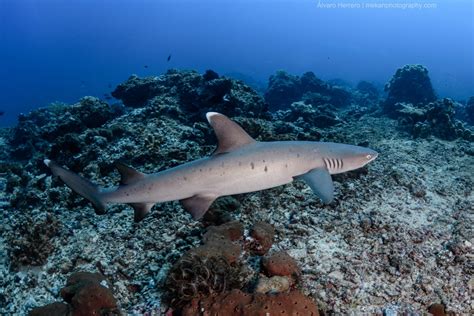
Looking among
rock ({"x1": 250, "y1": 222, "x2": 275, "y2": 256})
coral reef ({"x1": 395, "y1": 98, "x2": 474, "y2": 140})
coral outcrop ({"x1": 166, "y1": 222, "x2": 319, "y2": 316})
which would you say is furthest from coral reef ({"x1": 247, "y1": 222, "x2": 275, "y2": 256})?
coral reef ({"x1": 395, "y1": 98, "x2": 474, "y2": 140})

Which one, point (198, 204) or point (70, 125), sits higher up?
point (70, 125)

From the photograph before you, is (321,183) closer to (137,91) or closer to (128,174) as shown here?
(128,174)

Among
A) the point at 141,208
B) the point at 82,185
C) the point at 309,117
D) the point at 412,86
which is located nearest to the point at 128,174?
the point at 141,208

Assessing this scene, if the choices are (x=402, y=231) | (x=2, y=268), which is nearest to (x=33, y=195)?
(x=2, y=268)

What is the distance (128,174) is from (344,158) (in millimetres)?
2899

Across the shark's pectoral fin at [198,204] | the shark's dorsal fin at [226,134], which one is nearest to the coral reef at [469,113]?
the shark's dorsal fin at [226,134]

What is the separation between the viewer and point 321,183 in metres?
4.20

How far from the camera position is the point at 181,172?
4.05 metres

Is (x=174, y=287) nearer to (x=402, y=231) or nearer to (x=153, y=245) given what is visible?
(x=153, y=245)

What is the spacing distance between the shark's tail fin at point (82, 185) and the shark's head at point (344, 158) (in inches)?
120

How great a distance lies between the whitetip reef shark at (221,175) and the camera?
13.3 feet

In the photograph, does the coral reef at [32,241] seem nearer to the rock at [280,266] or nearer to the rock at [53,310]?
the rock at [53,310]

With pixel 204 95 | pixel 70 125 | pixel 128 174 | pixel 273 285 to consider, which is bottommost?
pixel 273 285

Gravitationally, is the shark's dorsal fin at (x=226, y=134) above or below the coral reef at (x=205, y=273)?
above
